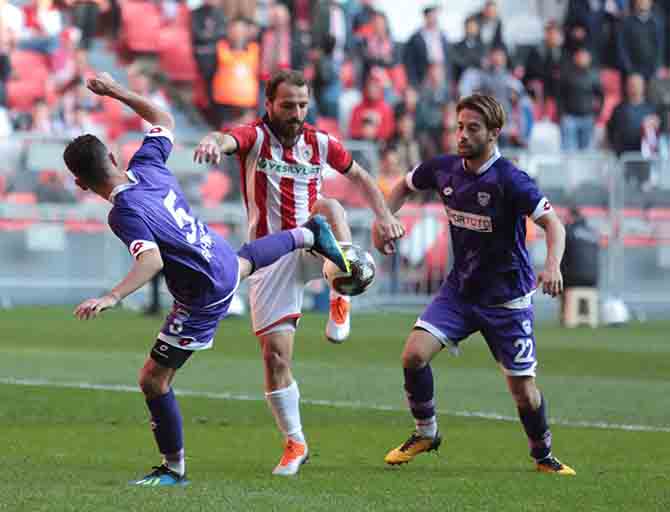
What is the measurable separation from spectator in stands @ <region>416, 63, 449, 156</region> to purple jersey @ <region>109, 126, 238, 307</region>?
1577 cm

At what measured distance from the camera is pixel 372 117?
76.2 ft

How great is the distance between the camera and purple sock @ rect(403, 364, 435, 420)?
27.7 ft

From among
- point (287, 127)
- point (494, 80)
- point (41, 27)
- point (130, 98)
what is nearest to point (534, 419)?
point (287, 127)

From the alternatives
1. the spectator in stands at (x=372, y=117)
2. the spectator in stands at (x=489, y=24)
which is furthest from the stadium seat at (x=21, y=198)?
the spectator in stands at (x=489, y=24)

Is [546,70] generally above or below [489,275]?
below

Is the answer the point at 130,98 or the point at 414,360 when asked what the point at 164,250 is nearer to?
the point at 130,98

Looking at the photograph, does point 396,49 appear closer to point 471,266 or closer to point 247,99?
point 247,99

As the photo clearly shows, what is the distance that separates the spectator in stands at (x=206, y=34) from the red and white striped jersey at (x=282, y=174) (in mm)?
13986

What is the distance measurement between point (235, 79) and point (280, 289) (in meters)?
14.0

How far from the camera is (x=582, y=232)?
20531mm

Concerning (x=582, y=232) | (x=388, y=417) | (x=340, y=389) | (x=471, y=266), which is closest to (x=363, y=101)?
(x=582, y=232)

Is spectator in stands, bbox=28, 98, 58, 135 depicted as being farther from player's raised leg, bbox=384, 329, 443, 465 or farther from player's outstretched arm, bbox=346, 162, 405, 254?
player's raised leg, bbox=384, 329, 443, 465

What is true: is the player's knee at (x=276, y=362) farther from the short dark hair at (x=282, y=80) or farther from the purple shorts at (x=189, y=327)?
the short dark hair at (x=282, y=80)

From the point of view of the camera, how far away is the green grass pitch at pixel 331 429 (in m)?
7.14
